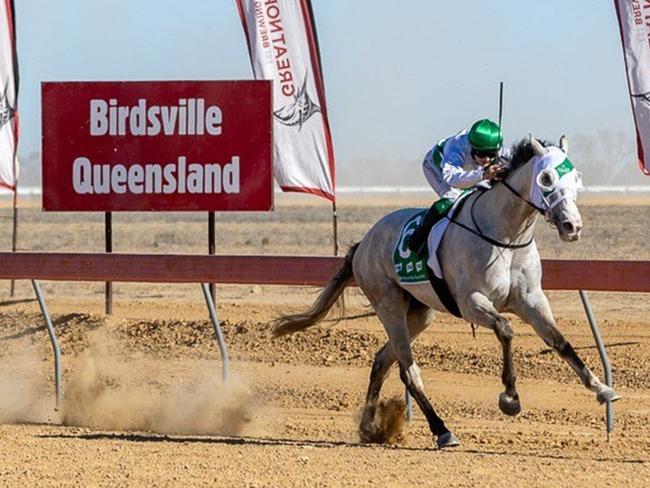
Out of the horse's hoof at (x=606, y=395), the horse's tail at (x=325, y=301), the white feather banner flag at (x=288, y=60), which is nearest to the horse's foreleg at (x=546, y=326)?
the horse's hoof at (x=606, y=395)

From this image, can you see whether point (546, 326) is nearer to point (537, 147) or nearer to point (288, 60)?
point (537, 147)

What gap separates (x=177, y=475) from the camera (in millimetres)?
7871

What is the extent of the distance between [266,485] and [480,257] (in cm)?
224

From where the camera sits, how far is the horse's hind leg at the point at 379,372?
9.93 metres

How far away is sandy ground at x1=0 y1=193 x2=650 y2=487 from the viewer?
8.05 m

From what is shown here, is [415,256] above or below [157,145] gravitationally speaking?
below

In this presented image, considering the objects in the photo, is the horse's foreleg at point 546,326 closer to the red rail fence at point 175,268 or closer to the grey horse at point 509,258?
the grey horse at point 509,258

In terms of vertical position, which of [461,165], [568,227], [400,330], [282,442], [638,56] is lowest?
[282,442]

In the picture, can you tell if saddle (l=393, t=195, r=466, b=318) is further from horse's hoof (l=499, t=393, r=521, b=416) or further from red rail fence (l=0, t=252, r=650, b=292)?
red rail fence (l=0, t=252, r=650, b=292)

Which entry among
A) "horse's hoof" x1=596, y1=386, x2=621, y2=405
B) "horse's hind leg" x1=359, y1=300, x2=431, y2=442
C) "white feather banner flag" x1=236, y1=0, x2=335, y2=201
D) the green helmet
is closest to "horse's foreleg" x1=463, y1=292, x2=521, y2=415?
"horse's hoof" x1=596, y1=386, x2=621, y2=405

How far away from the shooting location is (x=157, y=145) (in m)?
14.8

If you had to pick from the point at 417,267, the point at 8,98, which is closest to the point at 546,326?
the point at 417,267

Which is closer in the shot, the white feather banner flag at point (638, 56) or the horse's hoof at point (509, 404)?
the horse's hoof at point (509, 404)

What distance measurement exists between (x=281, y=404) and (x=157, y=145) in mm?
3888
